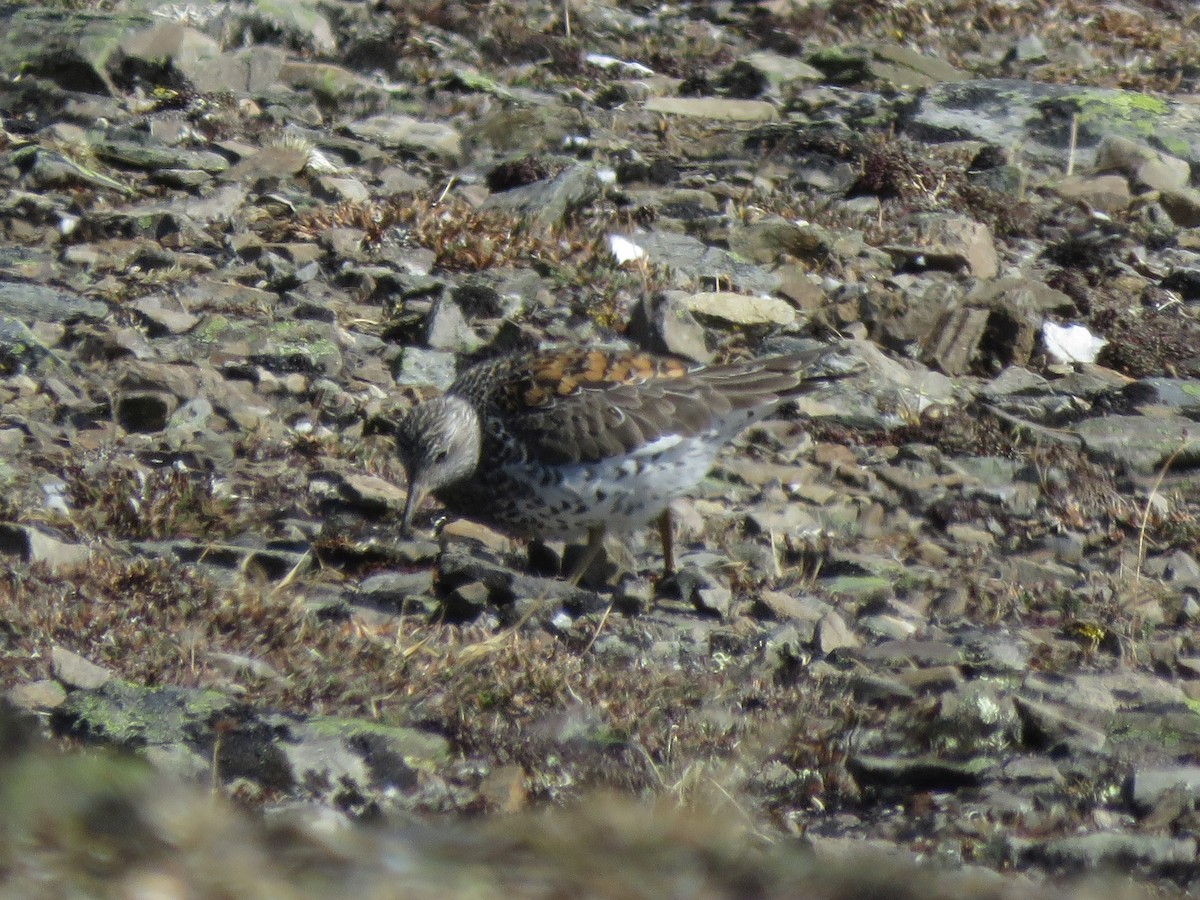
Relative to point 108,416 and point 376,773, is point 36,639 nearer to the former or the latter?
point 376,773

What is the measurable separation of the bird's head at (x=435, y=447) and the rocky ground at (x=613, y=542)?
334mm

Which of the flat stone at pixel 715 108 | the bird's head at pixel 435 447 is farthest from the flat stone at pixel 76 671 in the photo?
the flat stone at pixel 715 108

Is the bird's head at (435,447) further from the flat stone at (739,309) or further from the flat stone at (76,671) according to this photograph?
the flat stone at (739,309)

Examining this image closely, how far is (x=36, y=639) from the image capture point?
6156 mm

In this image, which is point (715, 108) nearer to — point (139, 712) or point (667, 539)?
point (667, 539)

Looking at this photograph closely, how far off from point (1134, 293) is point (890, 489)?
13.8ft

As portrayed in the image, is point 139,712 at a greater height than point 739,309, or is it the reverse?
point 139,712

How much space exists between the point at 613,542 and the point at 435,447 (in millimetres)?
1119

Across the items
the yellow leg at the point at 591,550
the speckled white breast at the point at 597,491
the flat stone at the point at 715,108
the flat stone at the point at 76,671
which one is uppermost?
the flat stone at the point at 76,671

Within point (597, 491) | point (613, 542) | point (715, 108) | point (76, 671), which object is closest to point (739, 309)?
point (613, 542)

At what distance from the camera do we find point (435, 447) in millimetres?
7832

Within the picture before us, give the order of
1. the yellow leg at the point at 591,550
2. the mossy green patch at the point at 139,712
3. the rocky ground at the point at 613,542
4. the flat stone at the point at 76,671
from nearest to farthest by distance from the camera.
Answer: the rocky ground at the point at 613,542 → the mossy green patch at the point at 139,712 → the flat stone at the point at 76,671 → the yellow leg at the point at 591,550

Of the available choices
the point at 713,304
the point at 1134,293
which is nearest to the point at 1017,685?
the point at 713,304

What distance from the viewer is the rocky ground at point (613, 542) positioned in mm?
5191
